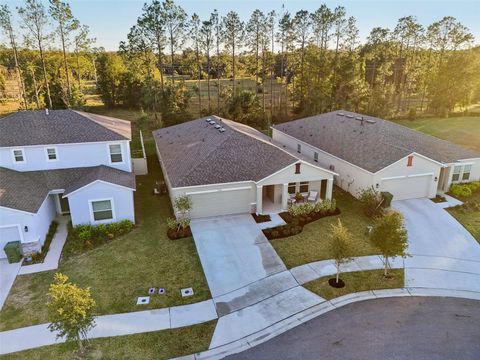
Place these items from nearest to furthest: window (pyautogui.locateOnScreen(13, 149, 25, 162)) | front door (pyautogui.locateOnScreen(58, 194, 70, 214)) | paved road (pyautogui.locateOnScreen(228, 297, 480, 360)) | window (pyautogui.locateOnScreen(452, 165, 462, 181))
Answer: paved road (pyautogui.locateOnScreen(228, 297, 480, 360))
window (pyautogui.locateOnScreen(13, 149, 25, 162))
front door (pyautogui.locateOnScreen(58, 194, 70, 214))
window (pyautogui.locateOnScreen(452, 165, 462, 181))

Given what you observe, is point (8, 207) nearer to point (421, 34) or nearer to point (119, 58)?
point (119, 58)

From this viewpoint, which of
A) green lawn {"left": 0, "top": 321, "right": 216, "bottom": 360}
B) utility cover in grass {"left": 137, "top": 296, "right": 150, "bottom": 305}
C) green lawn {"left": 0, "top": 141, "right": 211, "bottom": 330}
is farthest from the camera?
utility cover in grass {"left": 137, "top": 296, "right": 150, "bottom": 305}

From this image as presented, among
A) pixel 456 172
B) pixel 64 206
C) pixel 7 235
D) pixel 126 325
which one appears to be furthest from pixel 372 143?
pixel 7 235

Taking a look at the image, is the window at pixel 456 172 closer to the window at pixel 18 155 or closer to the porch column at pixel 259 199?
the porch column at pixel 259 199

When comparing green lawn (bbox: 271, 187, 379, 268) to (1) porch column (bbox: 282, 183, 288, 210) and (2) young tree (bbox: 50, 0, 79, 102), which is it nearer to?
(1) porch column (bbox: 282, 183, 288, 210)

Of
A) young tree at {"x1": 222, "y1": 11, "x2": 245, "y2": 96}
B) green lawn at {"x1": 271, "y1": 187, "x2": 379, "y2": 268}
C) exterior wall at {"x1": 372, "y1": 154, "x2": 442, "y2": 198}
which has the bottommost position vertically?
green lawn at {"x1": 271, "y1": 187, "x2": 379, "y2": 268}

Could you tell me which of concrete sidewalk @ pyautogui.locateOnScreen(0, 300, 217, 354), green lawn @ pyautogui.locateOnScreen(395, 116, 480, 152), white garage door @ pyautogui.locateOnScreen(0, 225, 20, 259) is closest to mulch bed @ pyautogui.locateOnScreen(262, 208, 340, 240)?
concrete sidewalk @ pyautogui.locateOnScreen(0, 300, 217, 354)

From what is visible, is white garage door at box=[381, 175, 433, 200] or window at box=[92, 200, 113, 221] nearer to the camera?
window at box=[92, 200, 113, 221]

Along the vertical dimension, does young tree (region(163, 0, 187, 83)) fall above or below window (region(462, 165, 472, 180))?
above
